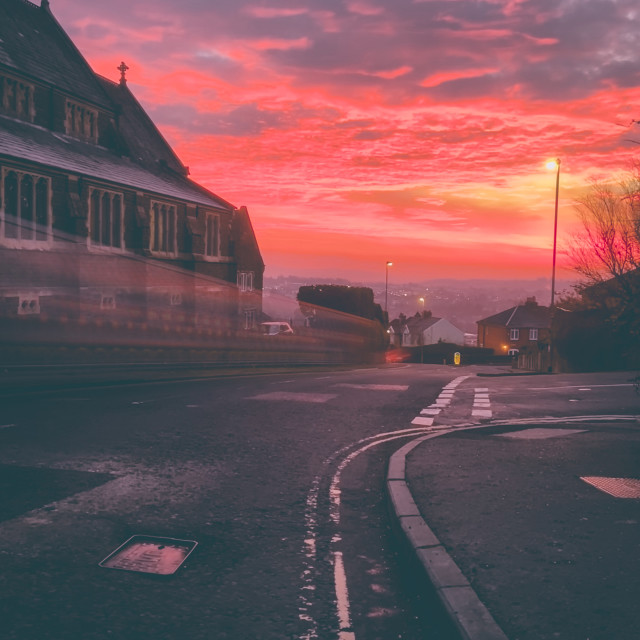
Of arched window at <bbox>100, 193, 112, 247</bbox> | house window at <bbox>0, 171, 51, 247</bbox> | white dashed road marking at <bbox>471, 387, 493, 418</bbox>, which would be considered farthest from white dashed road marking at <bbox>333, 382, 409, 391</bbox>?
arched window at <bbox>100, 193, 112, 247</bbox>

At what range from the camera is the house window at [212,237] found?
1748 inches

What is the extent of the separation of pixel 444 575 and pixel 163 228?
37.9 metres

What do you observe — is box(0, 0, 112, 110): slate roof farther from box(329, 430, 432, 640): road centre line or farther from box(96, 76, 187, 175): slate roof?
box(329, 430, 432, 640): road centre line

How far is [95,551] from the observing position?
4.95 m

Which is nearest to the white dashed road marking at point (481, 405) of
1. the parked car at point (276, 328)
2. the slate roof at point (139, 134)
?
the slate roof at point (139, 134)

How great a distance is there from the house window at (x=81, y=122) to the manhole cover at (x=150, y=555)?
33918mm

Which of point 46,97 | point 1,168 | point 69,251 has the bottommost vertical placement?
point 69,251

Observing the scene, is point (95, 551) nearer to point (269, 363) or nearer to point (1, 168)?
point (1, 168)

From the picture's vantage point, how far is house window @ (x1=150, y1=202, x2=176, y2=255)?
39.1 metres

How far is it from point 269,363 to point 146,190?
1243 cm

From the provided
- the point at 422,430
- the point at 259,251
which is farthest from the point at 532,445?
the point at 259,251

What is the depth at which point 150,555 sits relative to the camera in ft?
16.1

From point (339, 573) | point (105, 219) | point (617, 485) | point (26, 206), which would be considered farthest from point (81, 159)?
point (339, 573)

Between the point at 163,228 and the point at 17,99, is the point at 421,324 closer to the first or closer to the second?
the point at 163,228
